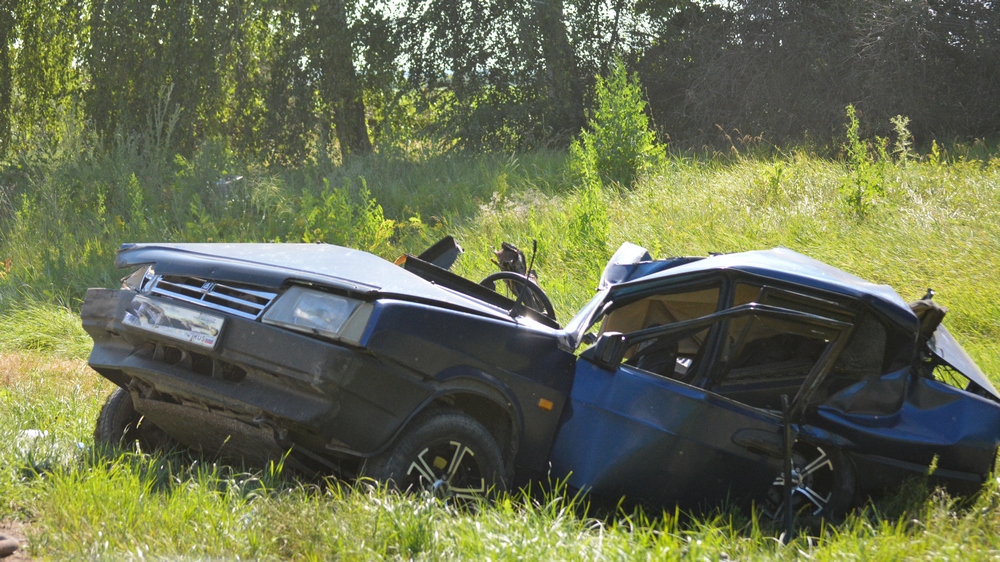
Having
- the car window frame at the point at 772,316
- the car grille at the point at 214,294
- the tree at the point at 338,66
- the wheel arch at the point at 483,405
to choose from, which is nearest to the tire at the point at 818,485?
the car window frame at the point at 772,316

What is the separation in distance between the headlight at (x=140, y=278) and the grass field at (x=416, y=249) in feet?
2.35

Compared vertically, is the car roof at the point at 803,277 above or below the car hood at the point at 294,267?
below

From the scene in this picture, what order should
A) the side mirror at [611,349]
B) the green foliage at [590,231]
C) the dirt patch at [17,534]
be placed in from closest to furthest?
the dirt patch at [17,534] < the side mirror at [611,349] < the green foliage at [590,231]

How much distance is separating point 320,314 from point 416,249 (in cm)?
731

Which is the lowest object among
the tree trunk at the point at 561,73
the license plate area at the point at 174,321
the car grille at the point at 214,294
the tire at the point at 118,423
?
the tire at the point at 118,423

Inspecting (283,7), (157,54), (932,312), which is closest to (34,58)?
(157,54)

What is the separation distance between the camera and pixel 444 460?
11.3 feet

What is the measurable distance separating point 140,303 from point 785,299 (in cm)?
259

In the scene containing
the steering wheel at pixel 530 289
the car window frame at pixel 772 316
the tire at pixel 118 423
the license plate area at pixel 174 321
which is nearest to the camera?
the license plate area at pixel 174 321

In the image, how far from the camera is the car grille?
11.0ft

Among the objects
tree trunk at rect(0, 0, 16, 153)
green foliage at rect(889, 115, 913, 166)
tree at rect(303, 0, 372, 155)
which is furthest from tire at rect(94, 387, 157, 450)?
tree trunk at rect(0, 0, 16, 153)

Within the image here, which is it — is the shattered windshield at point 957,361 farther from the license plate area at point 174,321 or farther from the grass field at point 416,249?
the license plate area at point 174,321

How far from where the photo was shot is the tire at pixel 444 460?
3291mm

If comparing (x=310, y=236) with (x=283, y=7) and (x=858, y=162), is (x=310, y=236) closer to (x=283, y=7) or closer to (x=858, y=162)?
(x=858, y=162)
